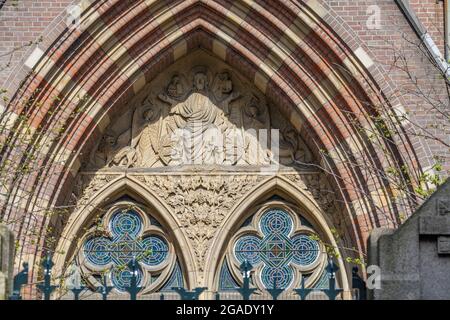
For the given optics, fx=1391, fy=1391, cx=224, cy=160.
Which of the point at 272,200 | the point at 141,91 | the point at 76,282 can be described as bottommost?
the point at 76,282

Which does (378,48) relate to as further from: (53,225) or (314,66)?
(53,225)

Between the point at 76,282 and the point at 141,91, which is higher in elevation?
the point at 141,91

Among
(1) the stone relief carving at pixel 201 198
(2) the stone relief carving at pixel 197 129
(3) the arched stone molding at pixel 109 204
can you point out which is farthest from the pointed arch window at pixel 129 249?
(2) the stone relief carving at pixel 197 129

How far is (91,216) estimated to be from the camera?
1645 cm

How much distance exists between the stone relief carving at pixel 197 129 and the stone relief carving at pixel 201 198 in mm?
216

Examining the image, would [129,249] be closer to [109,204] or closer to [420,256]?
[109,204]

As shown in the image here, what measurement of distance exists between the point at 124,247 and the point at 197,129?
1.65 m

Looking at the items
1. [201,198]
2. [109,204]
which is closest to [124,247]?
[109,204]

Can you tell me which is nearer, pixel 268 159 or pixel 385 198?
pixel 385 198

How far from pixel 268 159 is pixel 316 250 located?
1.23m

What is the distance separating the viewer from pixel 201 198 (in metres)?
16.3
